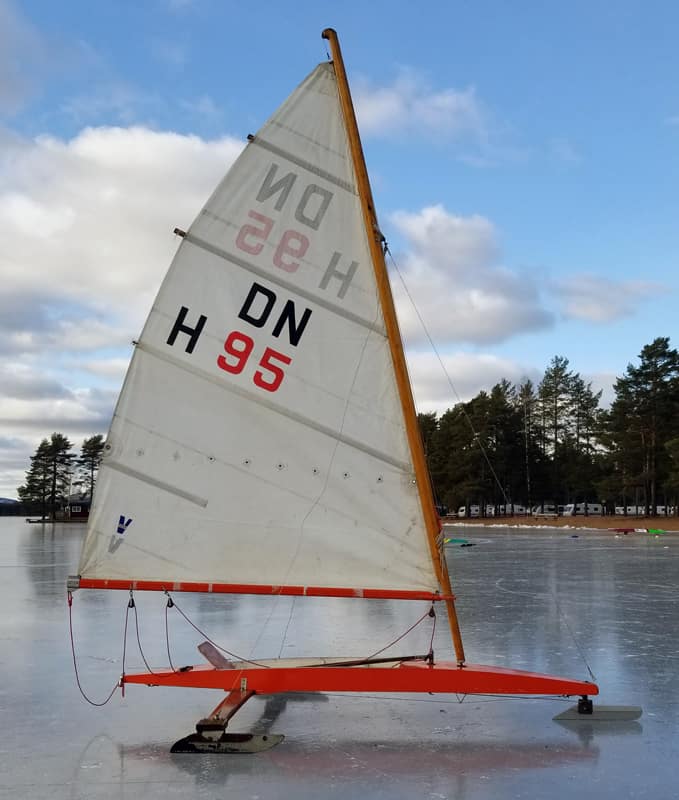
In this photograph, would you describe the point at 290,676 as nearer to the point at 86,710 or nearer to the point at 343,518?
the point at 343,518

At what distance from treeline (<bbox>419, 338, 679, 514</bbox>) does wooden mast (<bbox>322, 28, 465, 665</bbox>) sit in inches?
1852

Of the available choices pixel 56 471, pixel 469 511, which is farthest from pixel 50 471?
pixel 469 511

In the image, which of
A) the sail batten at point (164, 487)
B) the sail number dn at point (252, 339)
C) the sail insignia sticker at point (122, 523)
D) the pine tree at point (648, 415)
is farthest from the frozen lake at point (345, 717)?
the pine tree at point (648, 415)

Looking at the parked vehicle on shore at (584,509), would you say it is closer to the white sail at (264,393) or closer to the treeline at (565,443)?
the treeline at (565,443)

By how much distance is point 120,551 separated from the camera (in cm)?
661

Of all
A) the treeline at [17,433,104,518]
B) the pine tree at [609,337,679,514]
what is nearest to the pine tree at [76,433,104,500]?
the treeline at [17,433,104,518]

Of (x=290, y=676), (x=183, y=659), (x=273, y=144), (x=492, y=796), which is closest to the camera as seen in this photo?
(x=492, y=796)

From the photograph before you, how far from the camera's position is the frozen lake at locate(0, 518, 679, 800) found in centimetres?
523

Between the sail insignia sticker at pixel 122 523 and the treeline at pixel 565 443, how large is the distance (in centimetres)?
4737

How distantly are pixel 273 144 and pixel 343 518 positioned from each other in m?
2.91

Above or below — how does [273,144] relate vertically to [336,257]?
above

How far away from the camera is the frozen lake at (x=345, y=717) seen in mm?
5230

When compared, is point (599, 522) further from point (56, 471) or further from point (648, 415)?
point (56, 471)

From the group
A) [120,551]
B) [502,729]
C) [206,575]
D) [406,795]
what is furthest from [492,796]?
[120,551]
